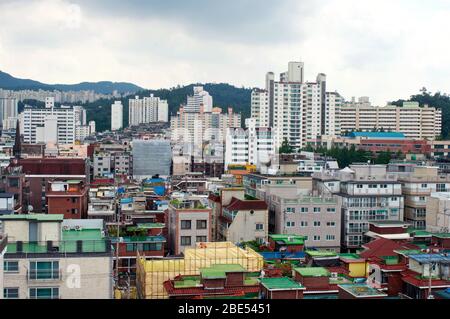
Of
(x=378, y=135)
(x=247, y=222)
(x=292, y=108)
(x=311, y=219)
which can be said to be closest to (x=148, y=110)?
(x=292, y=108)

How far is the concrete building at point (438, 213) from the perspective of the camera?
423 inches

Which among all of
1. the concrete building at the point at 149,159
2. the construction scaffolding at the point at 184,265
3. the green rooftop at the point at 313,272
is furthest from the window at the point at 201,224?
the concrete building at the point at 149,159

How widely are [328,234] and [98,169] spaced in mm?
14779

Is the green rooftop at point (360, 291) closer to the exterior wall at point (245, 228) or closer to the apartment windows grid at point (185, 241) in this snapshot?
the apartment windows grid at point (185, 241)

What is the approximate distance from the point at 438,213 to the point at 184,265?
5833 millimetres

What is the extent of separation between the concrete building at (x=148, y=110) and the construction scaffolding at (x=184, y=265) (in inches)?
1729

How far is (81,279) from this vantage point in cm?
486

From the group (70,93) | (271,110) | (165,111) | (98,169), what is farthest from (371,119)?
(70,93)

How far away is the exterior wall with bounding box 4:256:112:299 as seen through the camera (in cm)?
480

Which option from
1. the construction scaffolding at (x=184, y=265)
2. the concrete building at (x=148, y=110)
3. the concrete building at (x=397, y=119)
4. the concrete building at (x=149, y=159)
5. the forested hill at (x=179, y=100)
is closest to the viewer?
the construction scaffolding at (x=184, y=265)

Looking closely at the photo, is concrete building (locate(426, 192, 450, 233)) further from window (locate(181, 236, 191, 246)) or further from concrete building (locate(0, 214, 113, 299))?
concrete building (locate(0, 214, 113, 299))

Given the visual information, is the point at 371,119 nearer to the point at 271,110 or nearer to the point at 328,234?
the point at 271,110

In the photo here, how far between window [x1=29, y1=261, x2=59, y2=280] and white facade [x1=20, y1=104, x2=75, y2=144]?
27392 mm

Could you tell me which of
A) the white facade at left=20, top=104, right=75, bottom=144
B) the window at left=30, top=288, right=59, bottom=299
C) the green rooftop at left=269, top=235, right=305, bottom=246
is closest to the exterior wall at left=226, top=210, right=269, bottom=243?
the green rooftop at left=269, top=235, right=305, bottom=246
